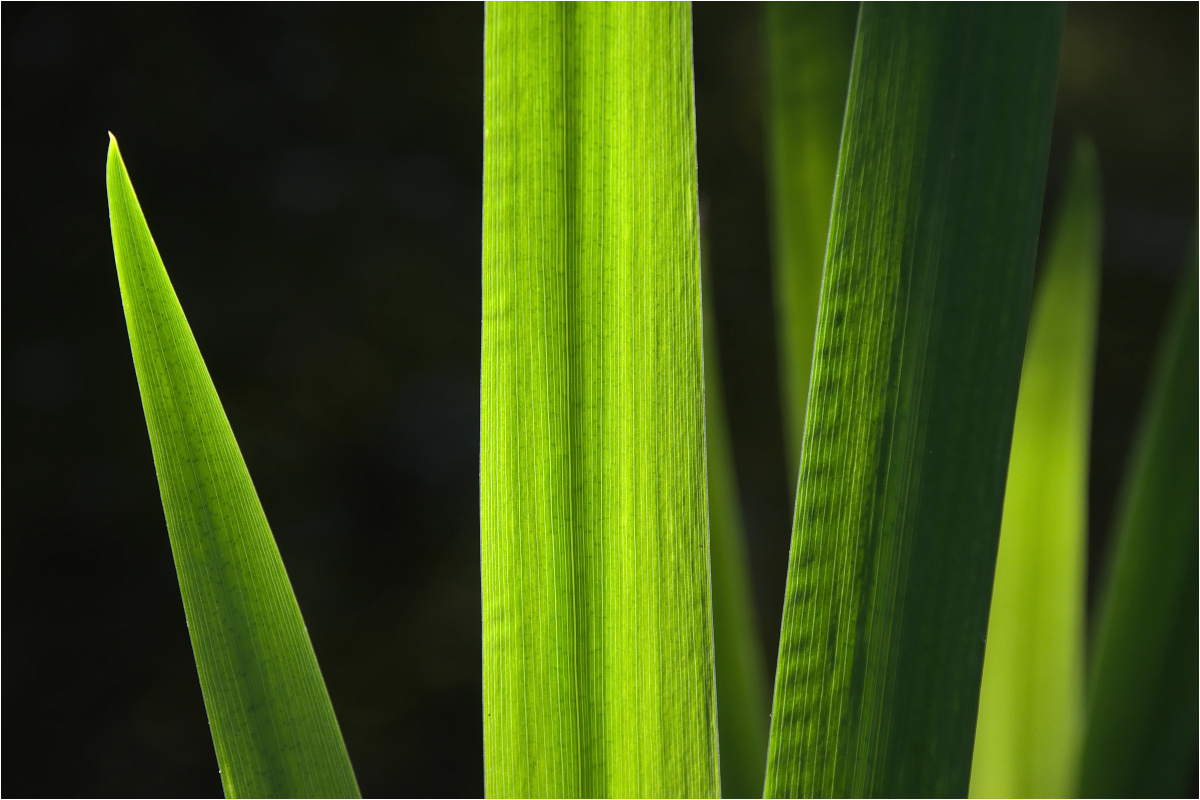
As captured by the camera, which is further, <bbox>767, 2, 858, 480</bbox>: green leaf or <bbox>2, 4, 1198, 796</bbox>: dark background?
<bbox>2, 4, 1198, 796</bbox>: dark background

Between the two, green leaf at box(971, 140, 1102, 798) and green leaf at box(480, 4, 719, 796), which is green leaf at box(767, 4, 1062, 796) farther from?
green leaf at box(971, 140, 1102, 798)

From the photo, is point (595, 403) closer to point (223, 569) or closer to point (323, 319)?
point (223, 569)

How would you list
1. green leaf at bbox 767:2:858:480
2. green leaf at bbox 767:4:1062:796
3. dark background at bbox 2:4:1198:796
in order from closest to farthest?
green leaf at bbox 767:4:1062:796 < green leaf at bbox 767:2:858:480 < dark background at bbox 2:4:1198:796

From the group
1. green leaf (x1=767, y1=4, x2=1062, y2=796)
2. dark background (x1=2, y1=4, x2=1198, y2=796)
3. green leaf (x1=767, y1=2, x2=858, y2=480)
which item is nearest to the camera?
green leaf (x1=767, y1=4, x2=1062, y2=796)

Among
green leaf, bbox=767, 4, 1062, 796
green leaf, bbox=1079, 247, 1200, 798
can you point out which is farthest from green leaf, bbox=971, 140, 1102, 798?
green leaf, bbox=767, 4, 1062, 796

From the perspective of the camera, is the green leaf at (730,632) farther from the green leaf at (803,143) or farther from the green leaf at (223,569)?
the green leaf at (223,569)

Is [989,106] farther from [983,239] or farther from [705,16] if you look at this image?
[705,16]

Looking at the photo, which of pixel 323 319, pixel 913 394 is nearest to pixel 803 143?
pixel 913 394

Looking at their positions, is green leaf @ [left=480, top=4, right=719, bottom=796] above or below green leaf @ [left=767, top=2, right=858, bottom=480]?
below

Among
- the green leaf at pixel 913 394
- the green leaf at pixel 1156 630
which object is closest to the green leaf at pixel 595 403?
the green leaf at pixel 913 394
